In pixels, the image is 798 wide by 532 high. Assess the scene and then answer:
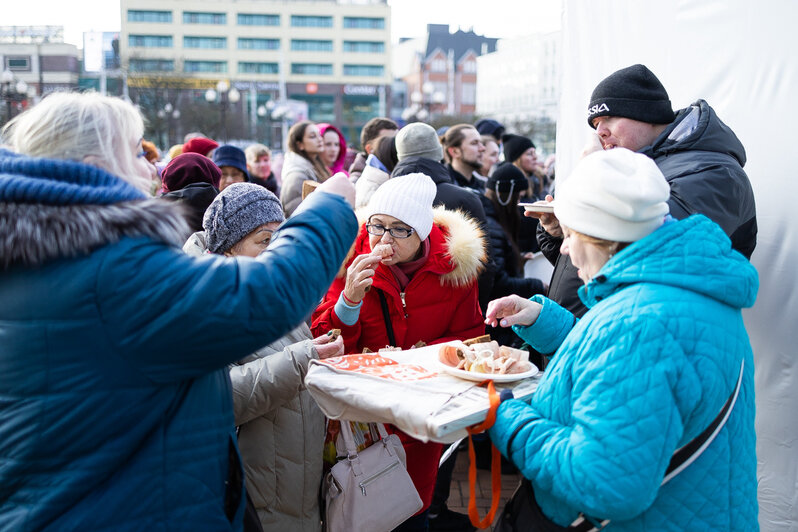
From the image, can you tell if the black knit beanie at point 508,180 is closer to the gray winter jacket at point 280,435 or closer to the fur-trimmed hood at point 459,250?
the fur-trimmed hood at point 459,250

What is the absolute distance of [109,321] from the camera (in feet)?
4.41

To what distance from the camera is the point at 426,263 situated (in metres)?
2.93

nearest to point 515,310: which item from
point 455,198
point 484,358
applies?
point 484,358

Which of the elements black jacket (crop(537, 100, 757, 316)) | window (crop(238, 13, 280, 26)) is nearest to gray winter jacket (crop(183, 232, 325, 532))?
black jacket (crop(537, 100, 757, 316))

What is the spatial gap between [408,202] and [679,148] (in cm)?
118

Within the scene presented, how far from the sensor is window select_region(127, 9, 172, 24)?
65688 mm

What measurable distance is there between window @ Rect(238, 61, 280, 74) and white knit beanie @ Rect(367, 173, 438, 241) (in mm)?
69805

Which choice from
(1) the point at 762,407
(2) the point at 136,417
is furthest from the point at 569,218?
(1) the point at 762,407

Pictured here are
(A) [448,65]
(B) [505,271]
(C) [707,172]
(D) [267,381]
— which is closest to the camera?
(D) [267,381]

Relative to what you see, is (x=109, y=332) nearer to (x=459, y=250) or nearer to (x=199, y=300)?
(x=199, y=300)

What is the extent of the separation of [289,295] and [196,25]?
73.3 m

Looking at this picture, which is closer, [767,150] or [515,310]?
[515,310]

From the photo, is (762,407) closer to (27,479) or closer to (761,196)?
(761,196)

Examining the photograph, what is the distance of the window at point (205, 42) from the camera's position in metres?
66.8
